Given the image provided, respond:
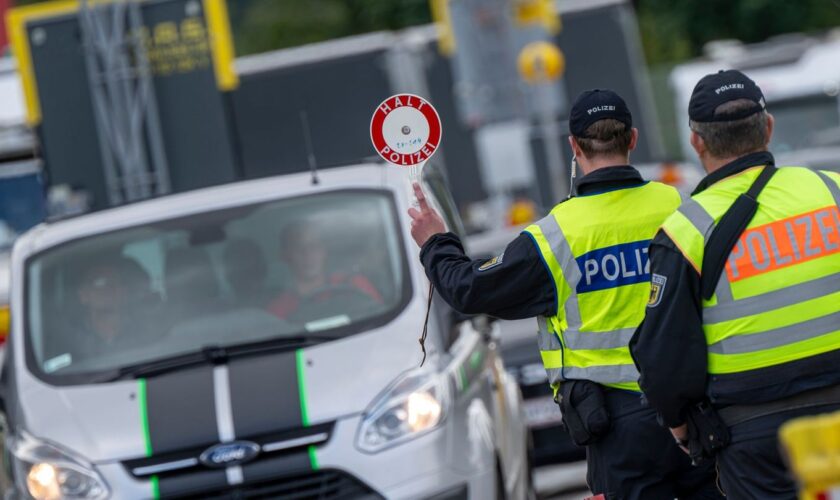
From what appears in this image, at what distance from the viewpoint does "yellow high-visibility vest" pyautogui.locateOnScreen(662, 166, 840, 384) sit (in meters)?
4.13

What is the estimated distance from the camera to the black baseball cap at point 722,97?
14.0 feet

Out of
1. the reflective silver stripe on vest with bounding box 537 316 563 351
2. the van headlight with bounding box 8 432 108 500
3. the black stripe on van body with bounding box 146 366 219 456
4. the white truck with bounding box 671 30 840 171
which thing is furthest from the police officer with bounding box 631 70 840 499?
the white truck with bounding box 671 30 840 171

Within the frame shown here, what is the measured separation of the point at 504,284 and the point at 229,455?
185 cm

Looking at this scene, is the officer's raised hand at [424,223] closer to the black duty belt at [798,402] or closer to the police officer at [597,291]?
the police officer at [597,291]

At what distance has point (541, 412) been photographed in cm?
948

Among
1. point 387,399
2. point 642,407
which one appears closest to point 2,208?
point 387,399

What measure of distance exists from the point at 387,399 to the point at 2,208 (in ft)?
34.5

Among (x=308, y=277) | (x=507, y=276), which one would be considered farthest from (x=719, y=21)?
(x=507, y=276)

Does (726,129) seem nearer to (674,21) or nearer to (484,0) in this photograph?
(484,0)

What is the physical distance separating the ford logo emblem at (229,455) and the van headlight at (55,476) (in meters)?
0.40

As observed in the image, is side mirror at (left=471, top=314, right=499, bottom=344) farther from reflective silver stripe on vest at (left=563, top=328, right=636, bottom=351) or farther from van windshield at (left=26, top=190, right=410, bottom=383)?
reflective silver stripe on vest at (left=563, top=328, right=636, bottom=351)

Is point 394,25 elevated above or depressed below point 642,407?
above

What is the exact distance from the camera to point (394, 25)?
4772 centimetres

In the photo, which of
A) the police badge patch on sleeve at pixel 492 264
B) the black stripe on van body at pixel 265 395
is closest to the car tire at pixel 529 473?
the black stripe on van body at pixel 265 395
